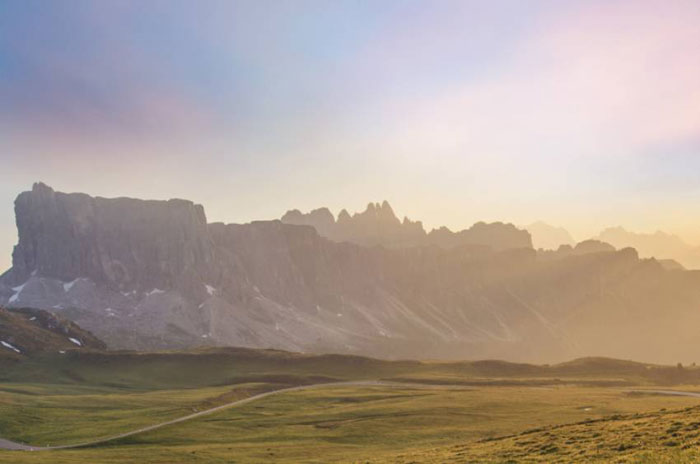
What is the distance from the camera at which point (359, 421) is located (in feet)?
301

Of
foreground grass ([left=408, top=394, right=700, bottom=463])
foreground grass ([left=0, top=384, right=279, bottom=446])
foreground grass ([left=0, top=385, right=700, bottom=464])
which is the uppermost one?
foreground grass ([left=408, top=394, right=700, bottom=463])

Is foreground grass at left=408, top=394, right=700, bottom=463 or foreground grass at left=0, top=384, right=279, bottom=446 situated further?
foreground grass at left=0, top=384, right=279, bottom=446

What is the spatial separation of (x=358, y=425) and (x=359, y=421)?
12.0 ft

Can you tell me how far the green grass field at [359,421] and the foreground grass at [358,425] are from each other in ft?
0.66

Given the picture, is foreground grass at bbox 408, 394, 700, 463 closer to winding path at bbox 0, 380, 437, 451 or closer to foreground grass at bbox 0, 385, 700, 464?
foreground grass at bbox 0, 385, 700, 464

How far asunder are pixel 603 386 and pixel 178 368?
122002 millimetres

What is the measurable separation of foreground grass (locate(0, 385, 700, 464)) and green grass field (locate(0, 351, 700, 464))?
0.66 feet

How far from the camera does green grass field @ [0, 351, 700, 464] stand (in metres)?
47.5

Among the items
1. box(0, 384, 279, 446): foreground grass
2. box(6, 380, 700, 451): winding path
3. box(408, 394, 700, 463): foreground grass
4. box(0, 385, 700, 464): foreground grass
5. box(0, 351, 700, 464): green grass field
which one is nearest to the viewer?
box(408, 394, 700, 463): foreground grass

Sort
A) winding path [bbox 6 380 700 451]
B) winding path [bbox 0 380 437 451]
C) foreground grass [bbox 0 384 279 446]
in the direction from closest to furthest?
winding path [bbox 0 380 437 451] → winding path [bbox 6 380 700 451] → foreground grass [bbox 0 384 279 446]

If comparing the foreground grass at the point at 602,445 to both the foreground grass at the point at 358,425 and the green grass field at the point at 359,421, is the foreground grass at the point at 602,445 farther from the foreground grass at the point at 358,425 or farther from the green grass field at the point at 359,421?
the foreground grass at the point at 358,425

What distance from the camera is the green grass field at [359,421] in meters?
47.5

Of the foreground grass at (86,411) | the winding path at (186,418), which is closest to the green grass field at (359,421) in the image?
the foreground grass at (86,411)

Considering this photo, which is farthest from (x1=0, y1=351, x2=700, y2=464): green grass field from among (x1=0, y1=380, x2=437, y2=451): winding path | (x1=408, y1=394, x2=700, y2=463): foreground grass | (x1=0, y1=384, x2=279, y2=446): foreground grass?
(x1=0, y1=380, x2=437, y2=451): winding path
